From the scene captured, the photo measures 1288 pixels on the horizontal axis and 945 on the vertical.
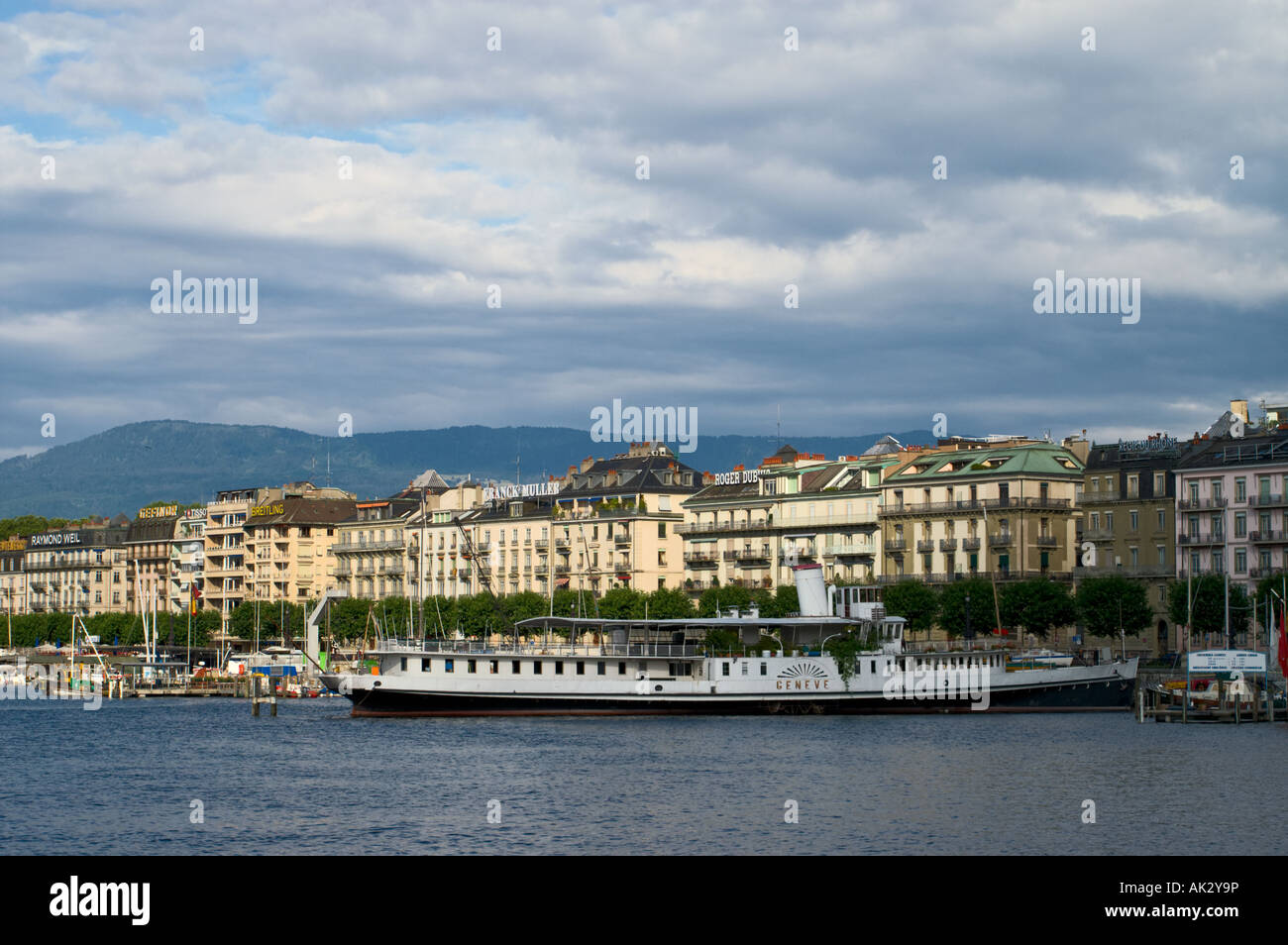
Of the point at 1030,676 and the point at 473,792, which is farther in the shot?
the point at 1030,676

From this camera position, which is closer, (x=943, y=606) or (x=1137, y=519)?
(x=943, y=606)

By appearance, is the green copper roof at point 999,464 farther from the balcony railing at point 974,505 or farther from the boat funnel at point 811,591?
the boat funnel at point 811,591

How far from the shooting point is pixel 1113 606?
Result: 11800 centimetres

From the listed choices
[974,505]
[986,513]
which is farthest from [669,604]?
[986,513]

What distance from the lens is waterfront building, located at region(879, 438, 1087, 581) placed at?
13312cm

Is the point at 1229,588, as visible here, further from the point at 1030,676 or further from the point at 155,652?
the point at 155,652

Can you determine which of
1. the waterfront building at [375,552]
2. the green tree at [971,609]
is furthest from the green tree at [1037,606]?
the waterfront building at [375,552]

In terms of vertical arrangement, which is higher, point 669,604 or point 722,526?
point 722,526

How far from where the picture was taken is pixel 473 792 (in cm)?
5638

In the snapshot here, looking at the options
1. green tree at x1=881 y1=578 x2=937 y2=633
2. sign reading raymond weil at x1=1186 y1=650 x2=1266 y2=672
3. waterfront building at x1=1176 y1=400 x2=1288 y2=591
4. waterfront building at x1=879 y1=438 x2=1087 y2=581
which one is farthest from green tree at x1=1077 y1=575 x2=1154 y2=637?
sign reading raymond weil at x1=1186 y1=650 x2=1266 y2=672

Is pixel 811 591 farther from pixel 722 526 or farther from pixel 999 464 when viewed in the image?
pixel 722 526

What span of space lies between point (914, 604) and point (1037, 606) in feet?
31.6
